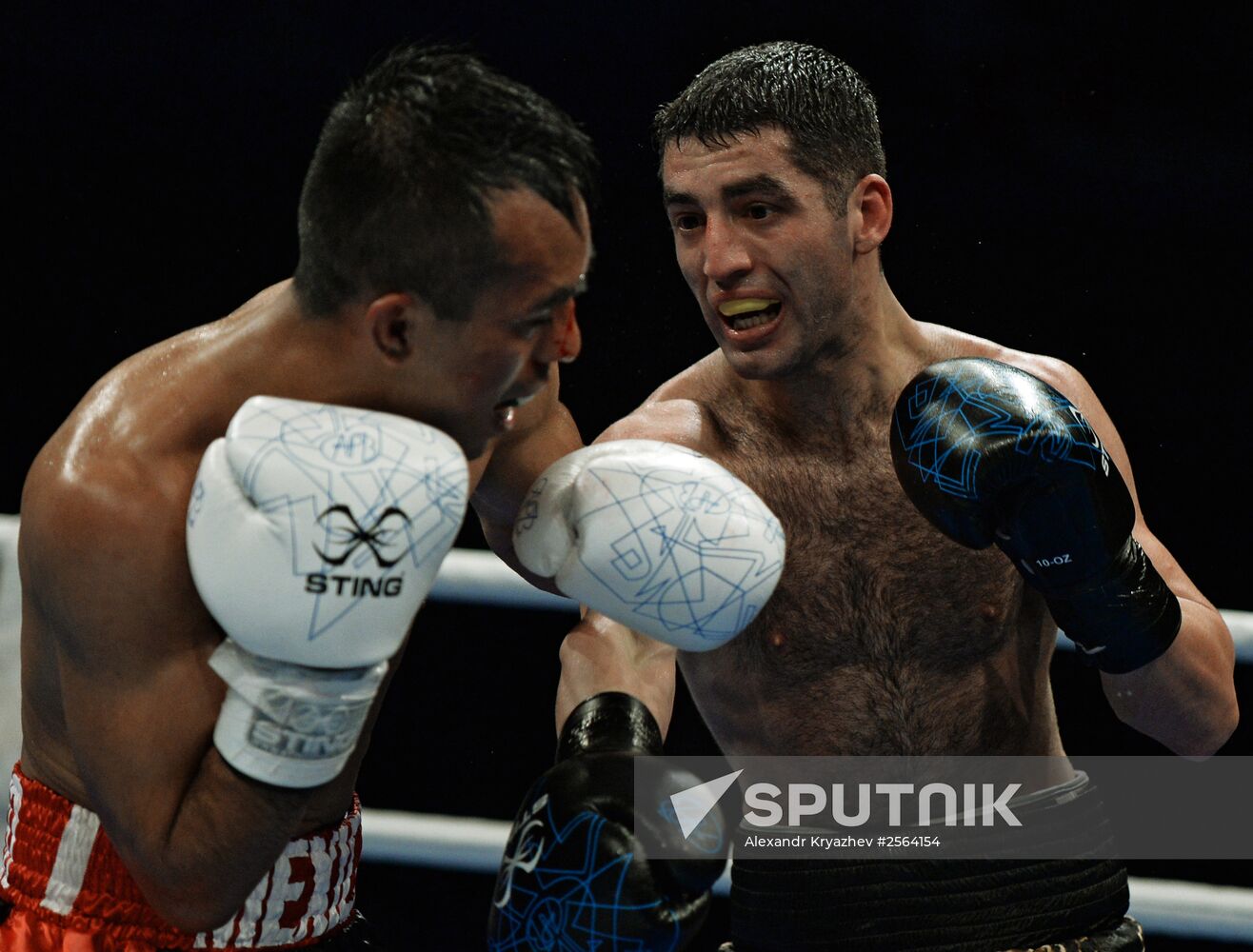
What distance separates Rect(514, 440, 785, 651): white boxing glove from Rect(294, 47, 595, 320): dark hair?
0.91ft

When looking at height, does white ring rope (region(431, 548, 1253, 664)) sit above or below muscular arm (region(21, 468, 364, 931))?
below

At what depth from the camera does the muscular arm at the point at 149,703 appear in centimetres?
139

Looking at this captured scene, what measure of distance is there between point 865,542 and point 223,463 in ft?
3.15

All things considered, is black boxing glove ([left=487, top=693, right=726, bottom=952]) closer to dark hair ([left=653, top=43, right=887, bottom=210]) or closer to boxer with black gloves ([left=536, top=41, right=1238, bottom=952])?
boxer with black gloves ([left=536, top=41, right=1238, bottom=952])

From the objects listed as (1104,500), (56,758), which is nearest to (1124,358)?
(1104,500)

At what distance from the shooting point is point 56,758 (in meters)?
1.57

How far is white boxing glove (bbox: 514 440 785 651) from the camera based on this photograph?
1.53 metres

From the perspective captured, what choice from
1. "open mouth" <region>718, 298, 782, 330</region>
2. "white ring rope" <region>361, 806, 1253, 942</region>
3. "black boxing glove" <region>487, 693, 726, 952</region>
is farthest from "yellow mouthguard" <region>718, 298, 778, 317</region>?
"white ring rope" <region>361, 806, 1253, 942</region>

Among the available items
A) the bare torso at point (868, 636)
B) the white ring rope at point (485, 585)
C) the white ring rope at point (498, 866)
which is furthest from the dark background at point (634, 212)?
the bare torso at point (868, 636)

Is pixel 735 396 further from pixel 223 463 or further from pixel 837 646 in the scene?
pixel 223 463

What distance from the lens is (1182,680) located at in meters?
1.88

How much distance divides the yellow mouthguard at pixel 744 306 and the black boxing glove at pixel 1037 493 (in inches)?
10.6

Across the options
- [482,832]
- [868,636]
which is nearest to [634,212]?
[482,832]

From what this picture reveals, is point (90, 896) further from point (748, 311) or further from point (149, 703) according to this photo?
point (748, 311)
